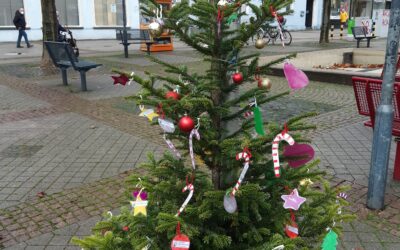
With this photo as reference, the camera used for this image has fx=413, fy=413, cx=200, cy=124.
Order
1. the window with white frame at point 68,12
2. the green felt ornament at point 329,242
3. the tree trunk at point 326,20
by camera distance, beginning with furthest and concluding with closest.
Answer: the window with white frame at point 68,12, the tree trunk at point 326,20, the green felt ornament at point 329,242

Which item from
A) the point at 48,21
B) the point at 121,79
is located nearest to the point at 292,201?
the point at 121,79

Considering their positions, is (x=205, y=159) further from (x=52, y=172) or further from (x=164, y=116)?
(x=52, y=172)

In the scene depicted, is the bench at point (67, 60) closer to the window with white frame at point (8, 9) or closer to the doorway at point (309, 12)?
the window with white frame at point (8, 9)

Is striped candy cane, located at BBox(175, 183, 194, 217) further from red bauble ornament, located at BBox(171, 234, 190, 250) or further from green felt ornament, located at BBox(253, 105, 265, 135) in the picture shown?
green felt ornament, located at BBox(253, 105, 265, 135)

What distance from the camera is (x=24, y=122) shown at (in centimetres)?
740

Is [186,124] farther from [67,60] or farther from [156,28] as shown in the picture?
[67,60]

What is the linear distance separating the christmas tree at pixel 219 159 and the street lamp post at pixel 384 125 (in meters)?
1.72

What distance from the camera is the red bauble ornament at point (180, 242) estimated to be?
→ 1.93 meters

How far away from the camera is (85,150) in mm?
5863

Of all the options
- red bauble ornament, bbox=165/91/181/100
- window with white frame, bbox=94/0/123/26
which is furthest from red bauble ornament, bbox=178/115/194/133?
window with white frame, bbox=94/0/123/26

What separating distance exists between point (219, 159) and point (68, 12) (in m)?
25.8

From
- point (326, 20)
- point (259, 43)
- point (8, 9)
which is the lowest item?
point (259, 43)

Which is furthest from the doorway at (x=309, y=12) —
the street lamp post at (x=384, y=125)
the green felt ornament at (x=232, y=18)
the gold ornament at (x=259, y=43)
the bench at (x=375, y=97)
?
the green felt ornament at (x=232, y=18)

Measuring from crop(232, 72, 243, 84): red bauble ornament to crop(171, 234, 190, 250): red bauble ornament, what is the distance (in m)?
0.83
